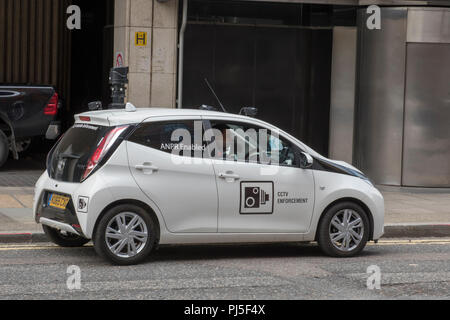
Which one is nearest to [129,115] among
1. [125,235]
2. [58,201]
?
[58,201]

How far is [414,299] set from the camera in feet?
25.8

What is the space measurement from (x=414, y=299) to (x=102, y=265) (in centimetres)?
317

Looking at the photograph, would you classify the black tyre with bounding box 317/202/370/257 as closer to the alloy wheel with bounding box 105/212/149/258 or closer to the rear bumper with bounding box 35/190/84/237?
the alloy wheel with bounding box 105/212/149/258

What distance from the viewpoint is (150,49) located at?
17.0m

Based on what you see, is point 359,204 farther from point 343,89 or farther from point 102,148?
point 343,89

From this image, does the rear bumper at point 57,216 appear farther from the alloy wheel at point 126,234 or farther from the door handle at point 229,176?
the door handle at point 229,176

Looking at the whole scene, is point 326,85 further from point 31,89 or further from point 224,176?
point 224,176

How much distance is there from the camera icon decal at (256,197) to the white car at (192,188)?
0.01m

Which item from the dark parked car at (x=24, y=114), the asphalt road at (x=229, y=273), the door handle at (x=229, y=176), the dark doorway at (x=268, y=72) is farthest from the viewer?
the dark doorway at (x=268, y=72)

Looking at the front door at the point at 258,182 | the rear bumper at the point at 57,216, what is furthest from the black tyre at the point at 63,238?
the front door at the point at 258,182

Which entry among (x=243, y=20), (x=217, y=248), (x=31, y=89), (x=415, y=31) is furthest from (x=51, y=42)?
(x=217, y=248)

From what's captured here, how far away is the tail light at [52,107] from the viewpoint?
1830cm

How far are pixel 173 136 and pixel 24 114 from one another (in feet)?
31.1

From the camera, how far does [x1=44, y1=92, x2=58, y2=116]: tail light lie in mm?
18297
